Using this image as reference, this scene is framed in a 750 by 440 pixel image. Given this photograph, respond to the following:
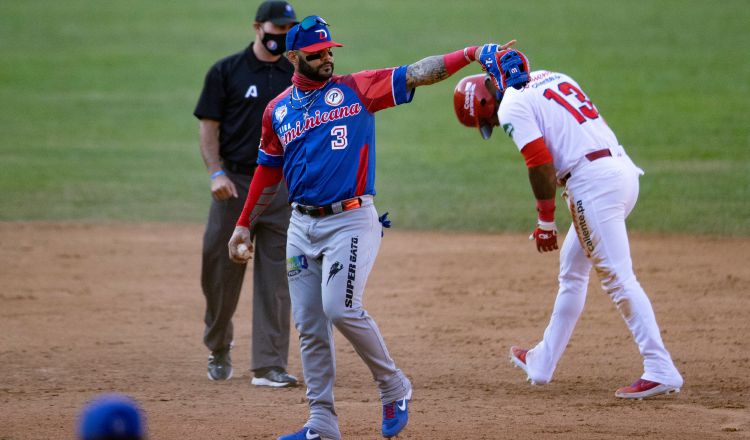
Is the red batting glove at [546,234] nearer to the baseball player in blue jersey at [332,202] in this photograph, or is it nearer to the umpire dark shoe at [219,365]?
the baseball player in blue jersey at [332,202]

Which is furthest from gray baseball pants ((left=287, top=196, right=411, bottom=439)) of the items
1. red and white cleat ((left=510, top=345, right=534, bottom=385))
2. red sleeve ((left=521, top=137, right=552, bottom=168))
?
red and white cleat ((left=510, top=345, right=534, bottom=385))

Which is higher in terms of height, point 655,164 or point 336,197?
point 336,197

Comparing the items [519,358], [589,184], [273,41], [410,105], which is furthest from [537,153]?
[410,105]

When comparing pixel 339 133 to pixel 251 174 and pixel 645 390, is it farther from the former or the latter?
pixel 645 390

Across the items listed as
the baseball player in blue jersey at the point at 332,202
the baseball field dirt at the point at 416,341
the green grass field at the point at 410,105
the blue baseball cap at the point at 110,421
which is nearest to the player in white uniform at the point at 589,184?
the baseball field dirt at the point at 416,341

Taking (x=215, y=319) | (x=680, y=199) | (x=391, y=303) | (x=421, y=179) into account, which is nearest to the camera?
(x=215, y=319)

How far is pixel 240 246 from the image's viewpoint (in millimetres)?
6262

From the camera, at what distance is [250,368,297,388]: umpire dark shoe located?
7.51m

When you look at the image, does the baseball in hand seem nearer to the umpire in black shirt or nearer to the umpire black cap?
the umpire in black shirt

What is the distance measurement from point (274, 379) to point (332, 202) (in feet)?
6.85

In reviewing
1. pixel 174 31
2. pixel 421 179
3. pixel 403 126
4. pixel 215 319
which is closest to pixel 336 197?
pixel 215 319

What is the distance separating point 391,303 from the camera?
9781 mm

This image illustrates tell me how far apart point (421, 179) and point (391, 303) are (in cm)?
612

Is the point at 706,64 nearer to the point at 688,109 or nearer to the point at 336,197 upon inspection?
the point at 688,109
